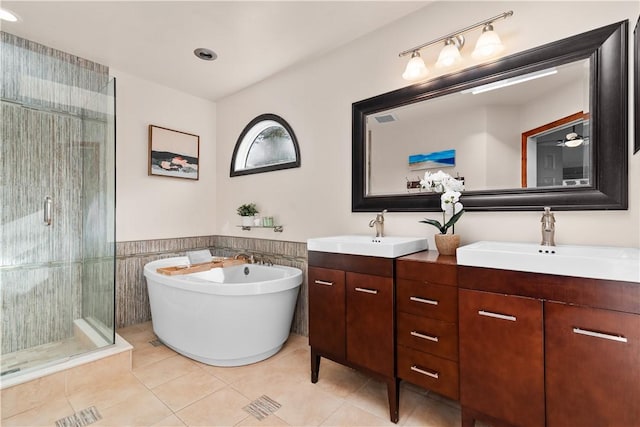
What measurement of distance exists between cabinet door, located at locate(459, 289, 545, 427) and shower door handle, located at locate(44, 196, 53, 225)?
314 centimetres

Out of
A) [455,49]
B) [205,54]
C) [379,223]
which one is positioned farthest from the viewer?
[205,54]

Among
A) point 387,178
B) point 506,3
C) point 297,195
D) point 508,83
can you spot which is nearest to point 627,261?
point 508,83

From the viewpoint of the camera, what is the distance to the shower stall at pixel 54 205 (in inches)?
92.1

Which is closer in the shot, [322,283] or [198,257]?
[322,283]

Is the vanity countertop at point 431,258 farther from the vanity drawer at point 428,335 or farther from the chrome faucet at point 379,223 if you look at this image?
the chrome faucet at point 379,223

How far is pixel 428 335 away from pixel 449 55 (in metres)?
1.68

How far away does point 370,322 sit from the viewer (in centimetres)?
181

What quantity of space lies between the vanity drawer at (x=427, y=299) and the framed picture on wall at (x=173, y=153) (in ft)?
9.31

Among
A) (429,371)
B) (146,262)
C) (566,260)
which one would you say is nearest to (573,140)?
(566,260)

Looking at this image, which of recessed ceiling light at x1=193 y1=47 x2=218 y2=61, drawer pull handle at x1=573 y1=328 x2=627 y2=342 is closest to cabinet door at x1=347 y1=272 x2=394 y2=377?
drawer pull handle at x1=573 y1=328 x2=627 y2=342

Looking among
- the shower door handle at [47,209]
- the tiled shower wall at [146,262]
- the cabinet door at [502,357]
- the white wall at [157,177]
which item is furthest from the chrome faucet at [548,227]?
the shower door handle at [47,209]

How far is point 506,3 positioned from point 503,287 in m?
1.66

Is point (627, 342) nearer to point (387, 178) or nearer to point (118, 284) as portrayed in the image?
point (387, 178)

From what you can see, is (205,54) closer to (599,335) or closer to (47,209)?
(47,209)
